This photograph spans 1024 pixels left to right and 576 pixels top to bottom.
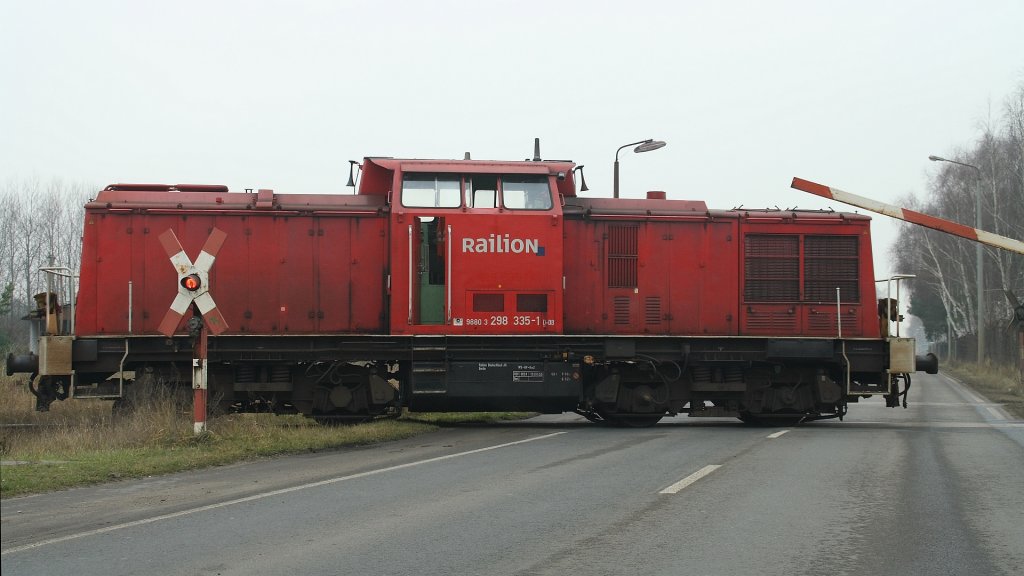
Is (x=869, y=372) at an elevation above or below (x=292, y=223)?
below

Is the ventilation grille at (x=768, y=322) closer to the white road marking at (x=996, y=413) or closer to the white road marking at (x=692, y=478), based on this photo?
the white road marking at (x=996, y=413)

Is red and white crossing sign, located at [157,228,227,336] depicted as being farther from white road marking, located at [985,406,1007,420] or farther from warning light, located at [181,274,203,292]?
white road marking, located at [985,406,1007,420]

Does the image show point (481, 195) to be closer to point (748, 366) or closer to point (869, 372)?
point (748, 366)

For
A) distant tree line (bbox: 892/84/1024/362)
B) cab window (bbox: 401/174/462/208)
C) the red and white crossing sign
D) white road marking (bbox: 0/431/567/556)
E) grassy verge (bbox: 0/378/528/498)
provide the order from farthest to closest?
1. distant tree line (bbox: 892/84/1024/362)
2. cab window (bbox: 401/174/462/208)
3. the red and white crossing sign
4. grassy verge (bbox: 0/378/528/498)
5. white road marking (bbox: 0/431/567/556)

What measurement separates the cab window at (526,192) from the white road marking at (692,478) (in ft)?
21.5

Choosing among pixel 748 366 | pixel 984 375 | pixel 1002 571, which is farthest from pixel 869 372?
pixel 984 375

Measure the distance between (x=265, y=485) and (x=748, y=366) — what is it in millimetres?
10106

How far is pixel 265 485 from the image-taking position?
965 cm

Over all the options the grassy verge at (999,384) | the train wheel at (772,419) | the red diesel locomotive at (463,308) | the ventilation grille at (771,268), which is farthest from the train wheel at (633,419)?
the grassy verge at (999,384)

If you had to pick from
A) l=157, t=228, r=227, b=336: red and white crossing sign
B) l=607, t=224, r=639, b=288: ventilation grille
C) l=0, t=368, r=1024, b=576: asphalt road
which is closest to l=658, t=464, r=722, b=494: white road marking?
l=0, t=368, r=1024, b=576: asphalt road

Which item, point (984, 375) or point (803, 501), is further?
point (984, 375)

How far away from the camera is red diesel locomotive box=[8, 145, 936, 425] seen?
52.9ft

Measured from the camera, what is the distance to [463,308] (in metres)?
16.4

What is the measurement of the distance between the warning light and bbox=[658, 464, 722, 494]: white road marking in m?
7.02
